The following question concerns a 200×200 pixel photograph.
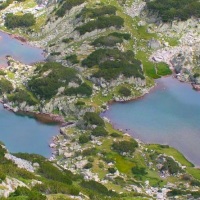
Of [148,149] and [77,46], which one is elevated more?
[77,46]

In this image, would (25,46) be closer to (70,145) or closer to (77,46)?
(77,46)

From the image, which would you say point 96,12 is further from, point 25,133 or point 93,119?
point 25,133

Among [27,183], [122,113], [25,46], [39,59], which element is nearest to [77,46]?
[39,59]

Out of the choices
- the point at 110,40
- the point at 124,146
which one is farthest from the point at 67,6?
the point at 124,146

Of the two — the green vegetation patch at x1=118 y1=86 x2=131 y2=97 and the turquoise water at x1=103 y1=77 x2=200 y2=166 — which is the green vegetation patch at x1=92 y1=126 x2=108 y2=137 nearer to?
the turquoise water at x1=103 y1=77 x2=200 y2=166

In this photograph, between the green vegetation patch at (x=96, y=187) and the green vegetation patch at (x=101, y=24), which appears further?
the green vegetation patch at (x=101, y=24)

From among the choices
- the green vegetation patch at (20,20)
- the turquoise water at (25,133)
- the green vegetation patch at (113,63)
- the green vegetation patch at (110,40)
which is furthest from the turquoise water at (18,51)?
the turquoise water at (25,133)

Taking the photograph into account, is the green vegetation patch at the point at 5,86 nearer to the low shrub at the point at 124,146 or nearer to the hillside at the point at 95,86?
the hillside at the point at 95,86
